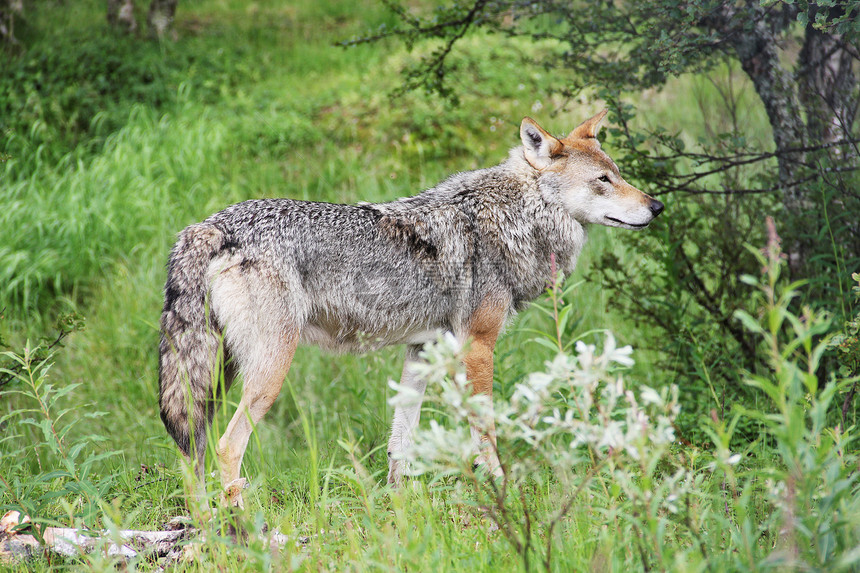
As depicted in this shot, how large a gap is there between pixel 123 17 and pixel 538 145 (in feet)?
34.9

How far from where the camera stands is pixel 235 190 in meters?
8.38

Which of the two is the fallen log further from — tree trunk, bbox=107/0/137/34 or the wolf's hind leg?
tree trunk, bbox=107/0/137/34

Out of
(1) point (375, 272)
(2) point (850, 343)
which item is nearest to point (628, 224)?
(2) point (850, 343)

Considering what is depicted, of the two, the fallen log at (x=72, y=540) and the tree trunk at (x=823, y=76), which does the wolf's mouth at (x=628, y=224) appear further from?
the fallen log at (x=72, y=540)

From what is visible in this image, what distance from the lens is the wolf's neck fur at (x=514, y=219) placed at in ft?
14.2

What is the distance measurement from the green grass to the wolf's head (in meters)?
0.76

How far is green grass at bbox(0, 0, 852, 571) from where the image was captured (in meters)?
3.69

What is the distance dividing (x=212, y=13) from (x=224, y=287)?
13444 mm

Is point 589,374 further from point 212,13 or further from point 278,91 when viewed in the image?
point 212,13

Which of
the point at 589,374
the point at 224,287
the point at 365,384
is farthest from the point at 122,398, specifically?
the point at 589,374

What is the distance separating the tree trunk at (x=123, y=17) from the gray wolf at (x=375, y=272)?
10.2 meters

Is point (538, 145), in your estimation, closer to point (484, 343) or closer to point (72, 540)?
point (484, 343)

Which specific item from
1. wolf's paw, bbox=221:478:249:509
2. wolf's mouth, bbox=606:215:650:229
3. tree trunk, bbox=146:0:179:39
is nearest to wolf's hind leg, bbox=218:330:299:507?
wolf's paw, bbox=221:478:249:509

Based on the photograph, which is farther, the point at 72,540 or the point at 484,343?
the point at 484,343
